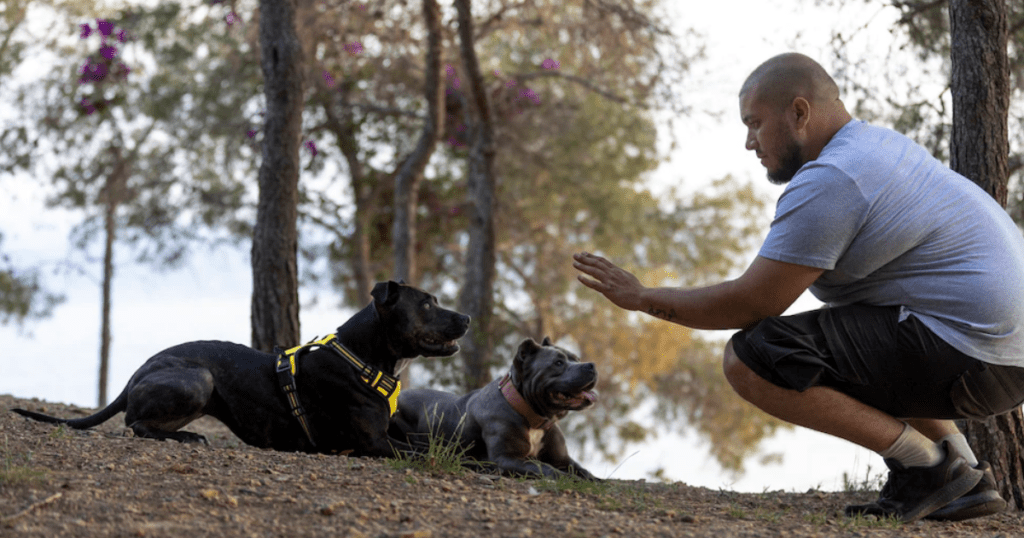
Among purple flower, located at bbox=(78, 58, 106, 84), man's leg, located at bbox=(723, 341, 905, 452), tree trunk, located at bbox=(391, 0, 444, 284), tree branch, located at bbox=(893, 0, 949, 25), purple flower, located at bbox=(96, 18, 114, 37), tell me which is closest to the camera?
man's leg, located at bbox=(723, 341, 905, 452)

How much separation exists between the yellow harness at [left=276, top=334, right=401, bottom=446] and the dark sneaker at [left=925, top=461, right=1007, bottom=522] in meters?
2.53

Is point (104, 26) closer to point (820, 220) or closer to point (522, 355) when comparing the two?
point (522, 355)

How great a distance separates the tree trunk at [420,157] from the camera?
35.5ft

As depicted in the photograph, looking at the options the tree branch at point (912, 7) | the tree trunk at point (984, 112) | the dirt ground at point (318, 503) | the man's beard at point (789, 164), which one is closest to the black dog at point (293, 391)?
the dirt ground at point (318, 503)

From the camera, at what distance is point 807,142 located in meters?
3.81

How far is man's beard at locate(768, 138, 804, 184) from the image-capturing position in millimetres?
3830

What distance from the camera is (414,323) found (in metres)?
4.75

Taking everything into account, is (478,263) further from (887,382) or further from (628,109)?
(887,382)

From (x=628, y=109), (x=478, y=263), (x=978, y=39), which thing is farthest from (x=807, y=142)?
(x=628, y=109)

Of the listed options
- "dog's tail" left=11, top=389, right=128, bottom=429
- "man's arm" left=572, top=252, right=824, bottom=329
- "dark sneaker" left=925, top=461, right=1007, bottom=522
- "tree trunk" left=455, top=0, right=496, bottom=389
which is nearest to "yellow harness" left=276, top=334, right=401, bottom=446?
"dog's tail" left=11, top=389, right=128, bottom=429

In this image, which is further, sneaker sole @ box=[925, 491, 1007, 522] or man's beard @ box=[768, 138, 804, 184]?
man's beard @ box=[768, 138, 804, 184]

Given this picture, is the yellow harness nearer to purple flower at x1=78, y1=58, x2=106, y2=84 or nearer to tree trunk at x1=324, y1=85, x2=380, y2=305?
tree trunk at x1=324, y1=85, x2=380, y2=305

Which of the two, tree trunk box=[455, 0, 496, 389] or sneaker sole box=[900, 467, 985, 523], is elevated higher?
tree trunk box=[455, 0, 496, 389]

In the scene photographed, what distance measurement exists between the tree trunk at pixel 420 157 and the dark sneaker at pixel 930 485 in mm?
7680
